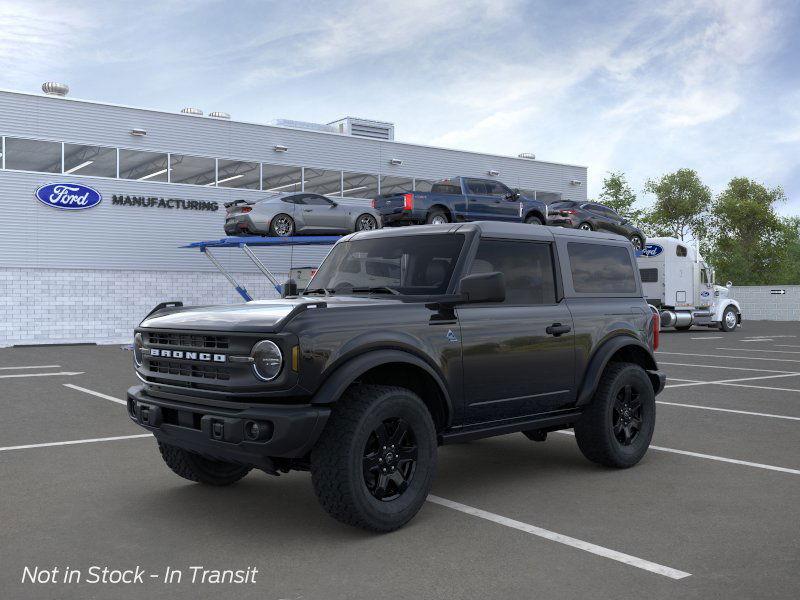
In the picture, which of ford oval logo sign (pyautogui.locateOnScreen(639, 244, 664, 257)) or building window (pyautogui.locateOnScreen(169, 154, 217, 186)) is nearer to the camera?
building window (pyautogui.locateOnScreen(169, 154, 217, 186))

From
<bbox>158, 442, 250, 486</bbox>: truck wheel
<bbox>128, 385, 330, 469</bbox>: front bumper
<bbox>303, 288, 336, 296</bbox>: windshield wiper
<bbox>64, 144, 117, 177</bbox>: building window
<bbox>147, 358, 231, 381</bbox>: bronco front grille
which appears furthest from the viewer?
<bbox>64, 144, 117, 177</bbox>: building window

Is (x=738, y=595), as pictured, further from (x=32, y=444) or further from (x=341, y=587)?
(x=32, y=444)

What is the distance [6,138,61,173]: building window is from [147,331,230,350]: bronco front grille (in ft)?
78.6

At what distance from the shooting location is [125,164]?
93.1 feet

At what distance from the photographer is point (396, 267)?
19.8ft

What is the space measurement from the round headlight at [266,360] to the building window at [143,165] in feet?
84.2

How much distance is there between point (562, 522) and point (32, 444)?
5.46 m

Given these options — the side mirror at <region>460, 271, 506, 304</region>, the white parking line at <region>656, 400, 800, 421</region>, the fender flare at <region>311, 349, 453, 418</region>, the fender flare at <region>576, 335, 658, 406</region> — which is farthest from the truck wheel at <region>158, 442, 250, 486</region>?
the white parking line at <region>656, 400, 800, 421</region>

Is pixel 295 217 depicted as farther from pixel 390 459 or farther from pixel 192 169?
pixel 390 459

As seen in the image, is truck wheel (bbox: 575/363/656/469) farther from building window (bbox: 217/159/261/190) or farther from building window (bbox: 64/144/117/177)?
building window (bbox: 217/159/261/190)

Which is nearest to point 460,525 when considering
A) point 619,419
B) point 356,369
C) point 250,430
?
point 356,369

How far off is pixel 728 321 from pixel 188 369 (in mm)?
31061

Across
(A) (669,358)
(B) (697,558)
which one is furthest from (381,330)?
(A) (669,358)

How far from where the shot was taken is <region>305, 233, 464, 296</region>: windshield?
584 cm
